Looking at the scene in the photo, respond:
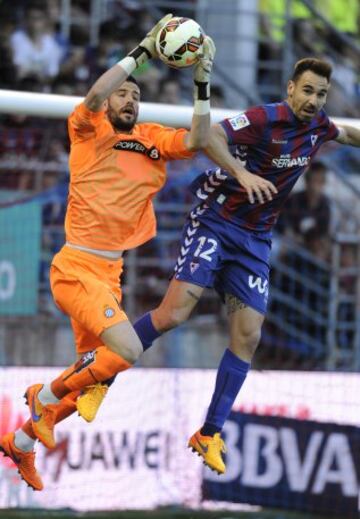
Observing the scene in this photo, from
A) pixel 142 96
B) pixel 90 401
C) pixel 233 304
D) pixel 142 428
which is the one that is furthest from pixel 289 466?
pixel 142 96

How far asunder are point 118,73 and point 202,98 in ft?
1.74

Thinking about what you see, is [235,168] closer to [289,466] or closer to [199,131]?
[199,131]

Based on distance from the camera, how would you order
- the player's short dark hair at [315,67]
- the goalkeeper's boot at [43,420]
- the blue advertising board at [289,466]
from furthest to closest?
the blue advertising board at [289,466] < the goalkeeper's boot at [43,420] < the player's short dark hair at [315,67]

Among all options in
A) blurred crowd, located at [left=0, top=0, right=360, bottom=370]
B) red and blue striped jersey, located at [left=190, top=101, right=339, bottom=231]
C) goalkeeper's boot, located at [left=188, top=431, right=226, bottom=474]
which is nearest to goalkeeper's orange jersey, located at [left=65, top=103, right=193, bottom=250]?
red and blue striped jersey, located at [left=190, top=101, right=339, bottom=231]

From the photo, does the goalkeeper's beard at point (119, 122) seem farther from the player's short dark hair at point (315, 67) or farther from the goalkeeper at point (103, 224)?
the player's short dark hair at point (315, 67)

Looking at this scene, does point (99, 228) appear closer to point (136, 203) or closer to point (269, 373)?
point (136, 203)

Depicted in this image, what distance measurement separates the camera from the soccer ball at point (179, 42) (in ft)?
24.2

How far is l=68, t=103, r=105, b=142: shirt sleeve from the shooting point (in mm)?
7621

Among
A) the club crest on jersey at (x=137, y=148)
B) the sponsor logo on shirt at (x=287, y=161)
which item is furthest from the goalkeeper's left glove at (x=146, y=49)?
the sponsor logo on shirt at (x=287, y=161)

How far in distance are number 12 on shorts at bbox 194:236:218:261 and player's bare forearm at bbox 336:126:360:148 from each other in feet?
3.40

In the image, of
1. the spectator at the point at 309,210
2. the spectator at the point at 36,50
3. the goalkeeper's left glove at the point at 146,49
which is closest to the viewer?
the goalkeeper's left glove at the point at 146,49

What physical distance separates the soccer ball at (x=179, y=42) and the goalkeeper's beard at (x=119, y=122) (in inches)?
22.2

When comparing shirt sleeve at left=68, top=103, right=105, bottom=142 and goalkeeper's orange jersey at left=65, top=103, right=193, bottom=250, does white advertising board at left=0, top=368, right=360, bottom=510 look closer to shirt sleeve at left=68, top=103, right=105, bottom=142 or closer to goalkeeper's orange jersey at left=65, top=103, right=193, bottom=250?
goalkeeper's orange jersey at left=65, top=103, right=193, bottom=250

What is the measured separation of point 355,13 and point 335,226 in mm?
3809
